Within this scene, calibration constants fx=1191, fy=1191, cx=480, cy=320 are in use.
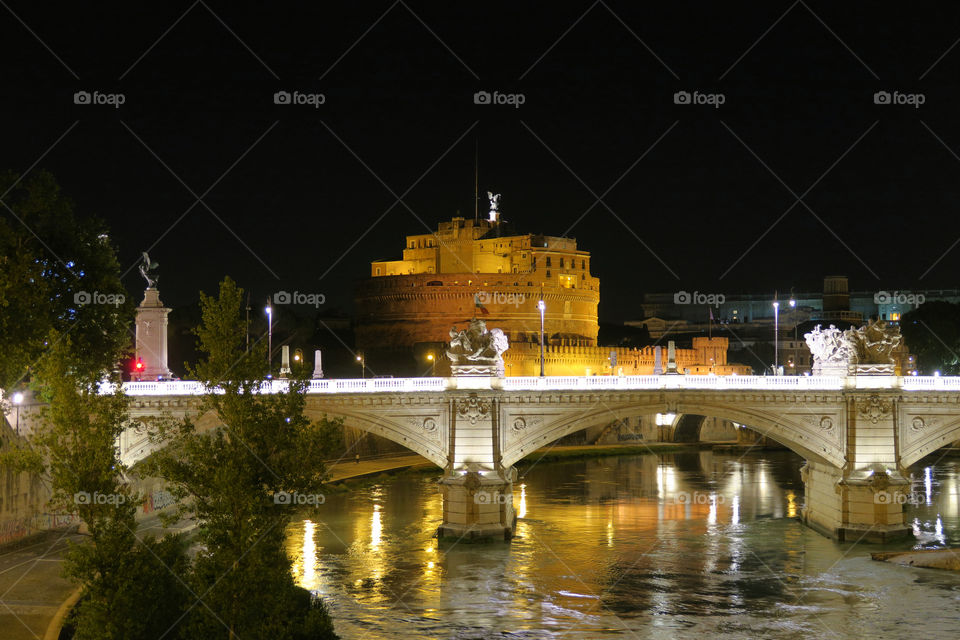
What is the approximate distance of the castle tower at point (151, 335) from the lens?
4812 centimetres

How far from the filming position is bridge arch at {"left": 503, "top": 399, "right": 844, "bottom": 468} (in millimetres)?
41625


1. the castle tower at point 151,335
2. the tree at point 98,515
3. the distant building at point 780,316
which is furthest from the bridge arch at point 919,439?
the distant building at point 780,316

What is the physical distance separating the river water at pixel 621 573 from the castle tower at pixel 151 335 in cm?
902

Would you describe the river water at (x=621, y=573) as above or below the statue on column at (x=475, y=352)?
below

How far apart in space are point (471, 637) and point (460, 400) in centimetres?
1229

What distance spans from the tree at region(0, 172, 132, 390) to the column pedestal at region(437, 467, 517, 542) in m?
12.4

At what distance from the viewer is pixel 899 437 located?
41.2 metres

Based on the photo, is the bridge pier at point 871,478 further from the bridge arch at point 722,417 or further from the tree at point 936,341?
the tree at point 936,341

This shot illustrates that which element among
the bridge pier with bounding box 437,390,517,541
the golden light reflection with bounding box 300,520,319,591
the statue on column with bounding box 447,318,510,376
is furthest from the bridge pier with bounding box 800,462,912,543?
the golden light reflection with bounding box 300,520,319,591

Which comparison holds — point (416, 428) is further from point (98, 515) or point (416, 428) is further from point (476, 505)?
point (98, 515)

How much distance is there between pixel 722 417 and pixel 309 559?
15032 mm

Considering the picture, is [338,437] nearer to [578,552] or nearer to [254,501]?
[254,501]

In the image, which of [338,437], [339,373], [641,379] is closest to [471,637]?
[338,437]

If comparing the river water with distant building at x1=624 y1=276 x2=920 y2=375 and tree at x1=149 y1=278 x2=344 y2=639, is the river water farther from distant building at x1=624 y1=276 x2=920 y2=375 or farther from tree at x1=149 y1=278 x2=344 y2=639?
distant building at x1=624 y1=276 x2=920 y2=375
